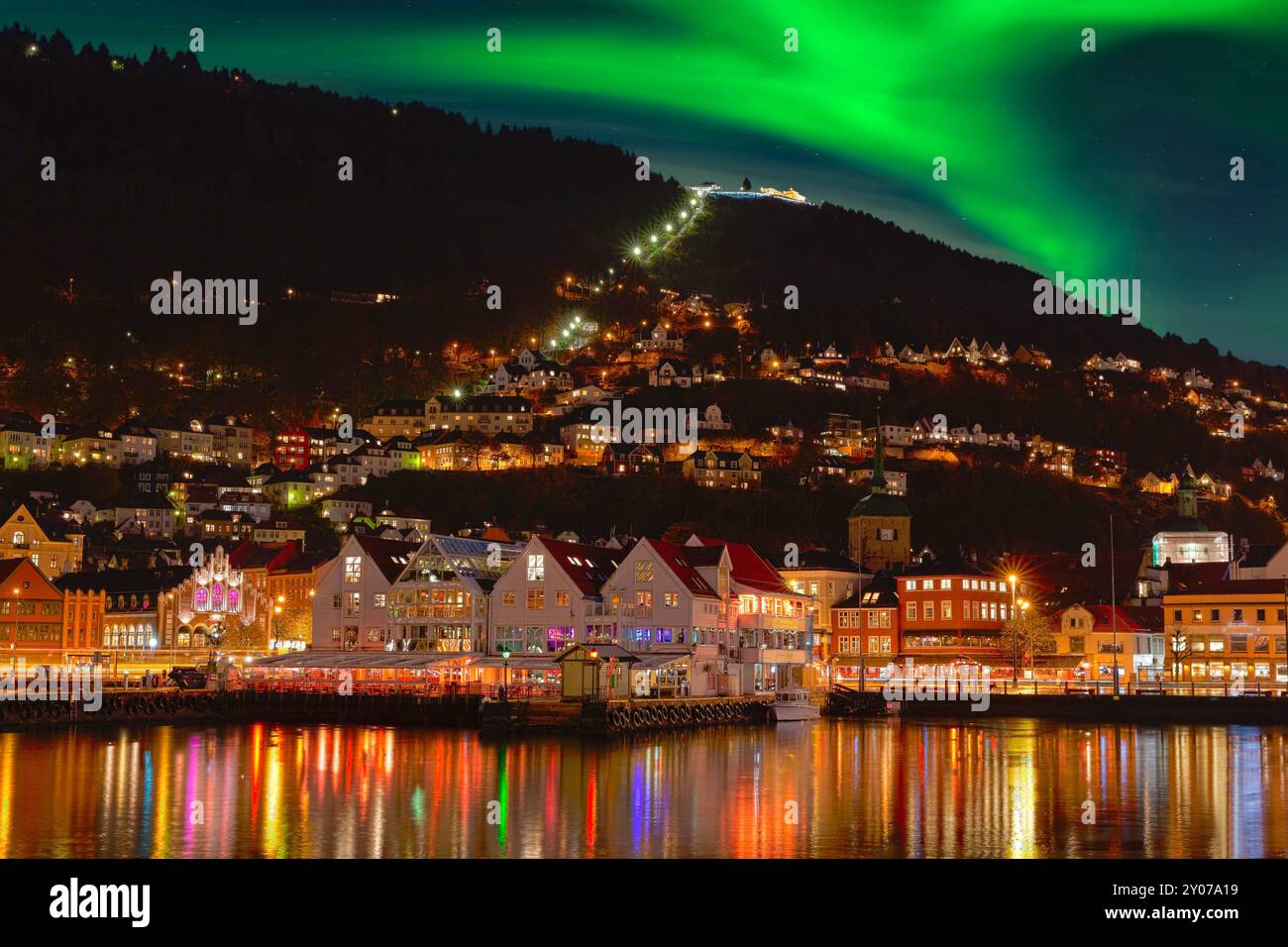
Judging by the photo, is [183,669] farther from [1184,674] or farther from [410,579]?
[1184,674]

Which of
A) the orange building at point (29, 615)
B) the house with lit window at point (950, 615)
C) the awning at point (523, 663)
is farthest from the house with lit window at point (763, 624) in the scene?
the orange building at point (29, 615)

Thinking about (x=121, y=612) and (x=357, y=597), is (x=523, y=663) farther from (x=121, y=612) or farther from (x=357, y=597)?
(x=121, y=612)

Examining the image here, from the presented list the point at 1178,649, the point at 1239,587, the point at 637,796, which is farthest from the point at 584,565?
the point at 1239,587

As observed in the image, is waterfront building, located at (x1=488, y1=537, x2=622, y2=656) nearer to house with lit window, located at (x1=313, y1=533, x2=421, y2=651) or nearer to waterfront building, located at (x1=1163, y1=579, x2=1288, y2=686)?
house with lit window, located at (x1=313, y1=533, x2=421, y2=651)

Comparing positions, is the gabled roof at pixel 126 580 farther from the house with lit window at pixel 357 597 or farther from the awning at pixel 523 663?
the awning at pixel 523 663

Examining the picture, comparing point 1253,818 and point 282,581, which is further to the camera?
point 282,581

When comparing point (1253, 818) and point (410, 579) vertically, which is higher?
point (410, 579)
